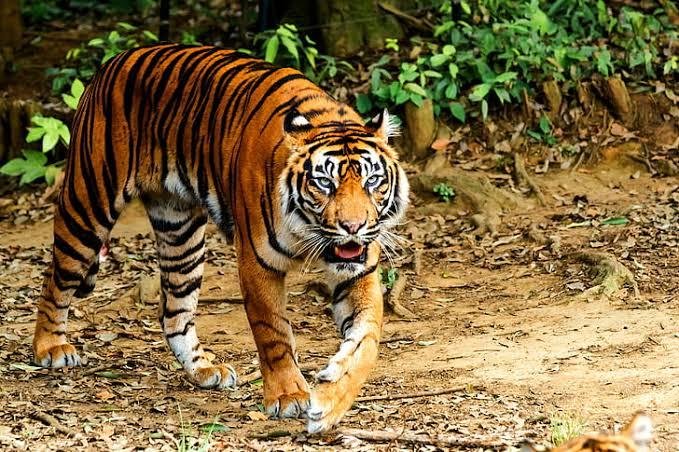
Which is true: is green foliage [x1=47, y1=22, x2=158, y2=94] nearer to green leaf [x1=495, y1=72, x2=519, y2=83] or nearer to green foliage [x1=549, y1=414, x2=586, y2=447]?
Answer: green leaf [x1=495, y1=72, x2=519, y2=83]

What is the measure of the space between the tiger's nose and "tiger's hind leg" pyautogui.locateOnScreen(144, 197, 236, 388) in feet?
5.32

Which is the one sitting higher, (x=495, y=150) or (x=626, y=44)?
(x=626, y=44)

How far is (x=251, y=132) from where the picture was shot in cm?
541

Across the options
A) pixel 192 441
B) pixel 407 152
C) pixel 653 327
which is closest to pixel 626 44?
pixel 407 152

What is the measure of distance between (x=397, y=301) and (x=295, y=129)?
2239 mm

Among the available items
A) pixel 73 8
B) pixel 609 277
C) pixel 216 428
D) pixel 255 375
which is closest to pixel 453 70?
pixel 609 277

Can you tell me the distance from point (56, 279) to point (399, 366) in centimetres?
181

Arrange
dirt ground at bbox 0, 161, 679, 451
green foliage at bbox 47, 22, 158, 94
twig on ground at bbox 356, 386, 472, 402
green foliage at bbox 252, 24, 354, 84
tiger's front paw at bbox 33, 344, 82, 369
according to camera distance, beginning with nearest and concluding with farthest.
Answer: dirt ground at bbox 0, 161, 679, 451 < twig on ground at bbox 356, 386, 472, 402 < tiger's front paw at bbox 33, 344, 82, 369 < green foliage at bbox 252, 24, 354, 84 < green foliage at bbox 47, 22, 158, 94

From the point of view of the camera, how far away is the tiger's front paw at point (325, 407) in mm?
4535

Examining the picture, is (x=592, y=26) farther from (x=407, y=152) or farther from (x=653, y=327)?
(x=653, y=327)

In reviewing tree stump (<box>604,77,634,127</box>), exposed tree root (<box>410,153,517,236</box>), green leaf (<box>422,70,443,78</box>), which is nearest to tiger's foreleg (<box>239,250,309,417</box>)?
exposed tree root (<box>410,153,517,236</box>)

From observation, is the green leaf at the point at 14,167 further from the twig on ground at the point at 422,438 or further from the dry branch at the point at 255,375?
the twig on ground at the point at 422,438

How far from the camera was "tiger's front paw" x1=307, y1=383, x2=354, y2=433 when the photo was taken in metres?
4.54

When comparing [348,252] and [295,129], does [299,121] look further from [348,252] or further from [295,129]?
[348,252]
